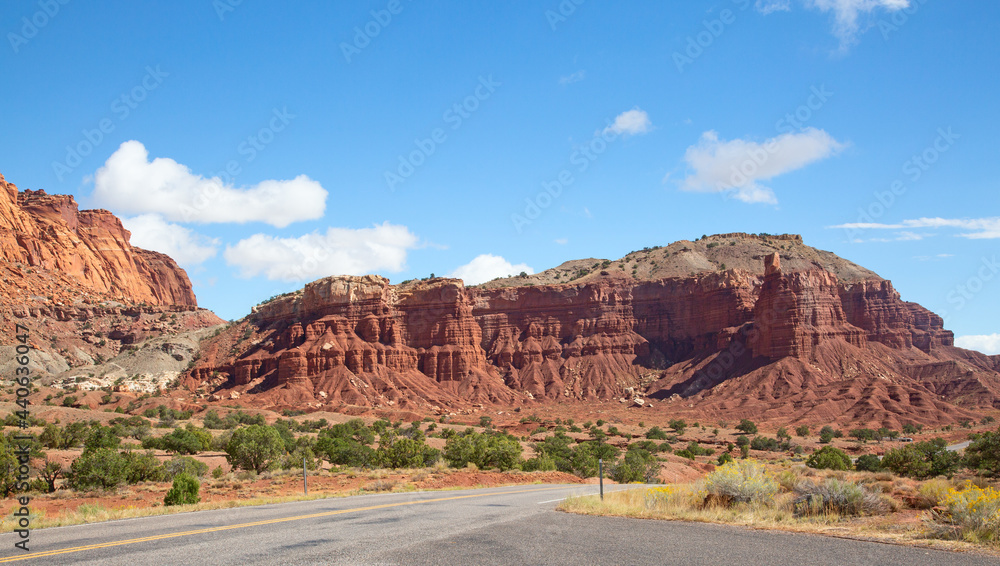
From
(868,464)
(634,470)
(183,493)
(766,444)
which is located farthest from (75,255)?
(868,464)

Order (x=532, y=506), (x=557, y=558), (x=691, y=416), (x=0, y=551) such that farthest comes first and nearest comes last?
(x=691, y=416), (x=532, y=506), (x=0, y=551), (x=557, y=558)

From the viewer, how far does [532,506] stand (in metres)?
16.5

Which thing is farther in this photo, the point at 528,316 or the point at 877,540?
the point at 528,316

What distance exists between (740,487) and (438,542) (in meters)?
7.14

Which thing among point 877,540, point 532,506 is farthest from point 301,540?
point 877,540

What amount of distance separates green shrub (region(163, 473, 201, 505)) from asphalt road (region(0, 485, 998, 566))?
472cm

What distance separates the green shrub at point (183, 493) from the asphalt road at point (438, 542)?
472 centimetres

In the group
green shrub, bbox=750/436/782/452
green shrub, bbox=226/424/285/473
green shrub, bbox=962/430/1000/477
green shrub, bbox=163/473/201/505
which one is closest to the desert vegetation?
green shrub, bbox=163/473/201/505

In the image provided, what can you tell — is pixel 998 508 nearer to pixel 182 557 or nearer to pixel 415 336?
pixel 182 557

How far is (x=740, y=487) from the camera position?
48.4 feet

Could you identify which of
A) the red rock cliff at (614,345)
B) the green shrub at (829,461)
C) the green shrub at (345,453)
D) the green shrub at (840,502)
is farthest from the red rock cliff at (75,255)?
the green shrub at (840,502)

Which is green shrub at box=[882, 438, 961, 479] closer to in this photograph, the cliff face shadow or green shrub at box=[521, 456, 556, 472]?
green shrub at box=[521, 456, 556, 472]

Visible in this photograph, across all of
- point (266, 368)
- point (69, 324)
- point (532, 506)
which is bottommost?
point (532, 506)

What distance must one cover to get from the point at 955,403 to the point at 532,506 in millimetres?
83100
